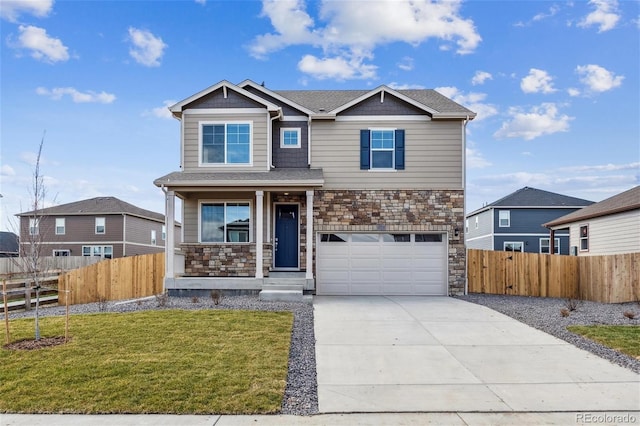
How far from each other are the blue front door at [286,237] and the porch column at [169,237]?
3.28 metres

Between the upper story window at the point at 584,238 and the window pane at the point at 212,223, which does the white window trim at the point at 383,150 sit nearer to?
the window pane at the point at 212,223

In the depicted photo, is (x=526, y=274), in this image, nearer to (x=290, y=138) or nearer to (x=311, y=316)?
(x=311, y=316)

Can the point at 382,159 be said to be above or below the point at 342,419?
above

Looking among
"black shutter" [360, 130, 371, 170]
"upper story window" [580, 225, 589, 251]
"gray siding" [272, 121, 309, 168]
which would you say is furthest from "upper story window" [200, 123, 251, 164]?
"upper story window" [580, 225, 589, 251]

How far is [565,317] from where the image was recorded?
10453 mm

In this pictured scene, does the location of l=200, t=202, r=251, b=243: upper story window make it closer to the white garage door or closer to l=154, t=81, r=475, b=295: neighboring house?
l=154, t=81, r=475, b=295: neighboring house

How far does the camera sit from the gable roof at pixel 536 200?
28953 millimetres

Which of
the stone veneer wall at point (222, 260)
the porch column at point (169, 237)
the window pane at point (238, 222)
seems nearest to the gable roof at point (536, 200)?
the window pane at point (238, 222)

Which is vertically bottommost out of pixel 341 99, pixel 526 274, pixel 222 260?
pixel 526 274

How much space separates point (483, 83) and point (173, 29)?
12.1 meters

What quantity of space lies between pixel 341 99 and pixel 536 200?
19.0 m

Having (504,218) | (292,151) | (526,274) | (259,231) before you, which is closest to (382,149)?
(292,151)

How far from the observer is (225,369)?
6203mm

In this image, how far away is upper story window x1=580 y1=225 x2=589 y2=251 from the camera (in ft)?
63.7
